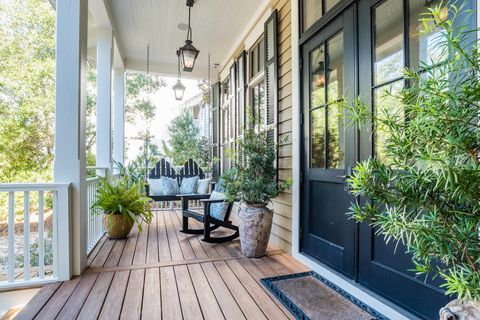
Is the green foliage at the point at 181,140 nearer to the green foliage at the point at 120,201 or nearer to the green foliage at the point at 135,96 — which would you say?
the green foliage at the point at 135,96

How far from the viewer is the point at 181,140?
31.4ft

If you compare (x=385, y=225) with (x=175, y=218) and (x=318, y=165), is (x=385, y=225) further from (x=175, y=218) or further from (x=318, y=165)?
(x=175, y=218)

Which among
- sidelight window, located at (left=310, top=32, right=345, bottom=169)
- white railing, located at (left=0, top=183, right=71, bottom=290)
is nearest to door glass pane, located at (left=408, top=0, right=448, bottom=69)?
sidelight window, located at (left=310, top=32, right=345, bottom=169)

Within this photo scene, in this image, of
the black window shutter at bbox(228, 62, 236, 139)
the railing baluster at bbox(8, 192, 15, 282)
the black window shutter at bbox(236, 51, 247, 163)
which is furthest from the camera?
the black window shutter at bbox(228, 62, 236, 139)

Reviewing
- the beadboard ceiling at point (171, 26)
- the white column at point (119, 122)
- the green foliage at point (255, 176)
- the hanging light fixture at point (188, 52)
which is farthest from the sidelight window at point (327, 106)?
the white column at point (119, 122)

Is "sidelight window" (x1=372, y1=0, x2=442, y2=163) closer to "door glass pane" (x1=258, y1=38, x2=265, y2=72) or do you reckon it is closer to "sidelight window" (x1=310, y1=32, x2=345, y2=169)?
"sidelight window" (x1=310, y1=32, x2=345, y2=169)

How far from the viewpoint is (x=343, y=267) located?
2.25 meters

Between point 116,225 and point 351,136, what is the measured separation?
10.2 ft

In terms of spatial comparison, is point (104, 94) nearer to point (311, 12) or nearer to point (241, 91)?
point (241, 91)

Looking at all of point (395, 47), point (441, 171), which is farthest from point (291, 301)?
point (395, 47)

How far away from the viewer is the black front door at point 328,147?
87.4 inches

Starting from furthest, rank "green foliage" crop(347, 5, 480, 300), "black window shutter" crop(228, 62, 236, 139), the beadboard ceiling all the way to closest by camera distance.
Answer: "black window shutter" crop(228, 62, 236, 139)
the beadboard ceiling
"green foliage" crop(347, 5, 480, 300)

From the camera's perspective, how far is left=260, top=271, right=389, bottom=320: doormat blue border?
183 cm

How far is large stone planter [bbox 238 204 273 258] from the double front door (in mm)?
399
